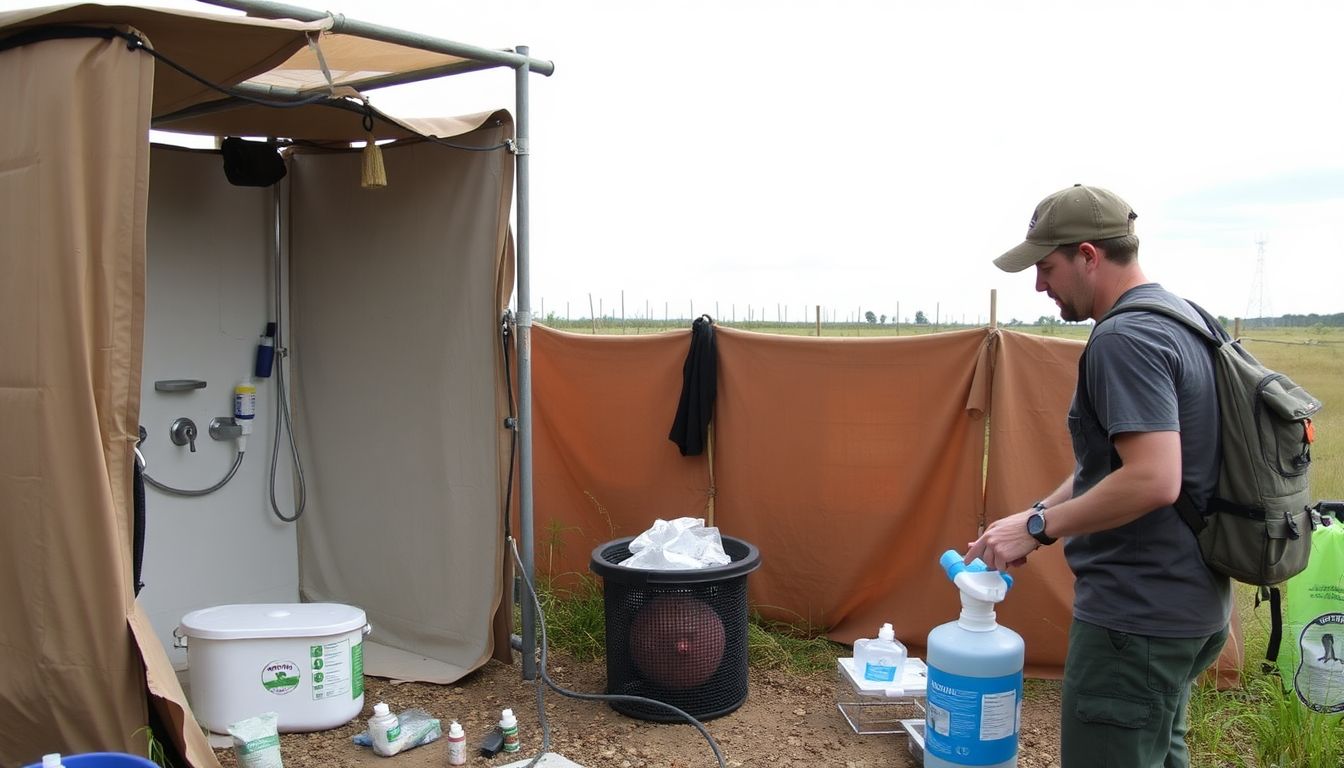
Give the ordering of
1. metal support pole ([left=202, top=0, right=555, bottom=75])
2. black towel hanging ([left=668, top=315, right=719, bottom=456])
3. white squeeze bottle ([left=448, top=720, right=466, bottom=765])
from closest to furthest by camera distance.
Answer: metal support pole ([left=202, top=0, right=555, bottom=75]) → white squeeze bottle ([left=448, top=720, right=466, bottom=765]) → black towel hanging ([left=668, top=315, right=719, bottom=456])

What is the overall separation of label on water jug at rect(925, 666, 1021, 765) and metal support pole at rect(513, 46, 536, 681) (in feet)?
6.36

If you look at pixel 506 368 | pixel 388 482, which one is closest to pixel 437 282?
pixel 506 368

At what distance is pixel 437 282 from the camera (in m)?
4.37

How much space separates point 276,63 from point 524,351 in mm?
1519

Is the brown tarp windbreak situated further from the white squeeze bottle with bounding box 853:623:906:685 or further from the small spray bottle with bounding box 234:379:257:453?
the small spray bottle with bounding box 234:379:257:453

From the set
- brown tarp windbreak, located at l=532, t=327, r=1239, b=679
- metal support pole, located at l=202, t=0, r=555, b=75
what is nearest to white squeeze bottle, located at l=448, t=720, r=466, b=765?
brown tarp windbreak, located at l=532, t=327, r=1239, b=679

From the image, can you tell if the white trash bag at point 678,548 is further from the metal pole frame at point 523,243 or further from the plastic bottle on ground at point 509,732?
the plastic bottle on ground at point 509,732

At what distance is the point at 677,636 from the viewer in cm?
383

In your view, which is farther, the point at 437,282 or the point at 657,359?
the point at 657,359

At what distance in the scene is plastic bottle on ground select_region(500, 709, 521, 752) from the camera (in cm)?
360

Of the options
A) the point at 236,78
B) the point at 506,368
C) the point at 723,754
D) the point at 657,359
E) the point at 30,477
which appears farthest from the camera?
the point at 657,359

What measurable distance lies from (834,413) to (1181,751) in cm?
258

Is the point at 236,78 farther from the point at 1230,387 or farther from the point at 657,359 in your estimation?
the point at 1230,387

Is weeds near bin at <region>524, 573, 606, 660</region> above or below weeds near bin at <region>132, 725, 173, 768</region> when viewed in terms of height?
below
